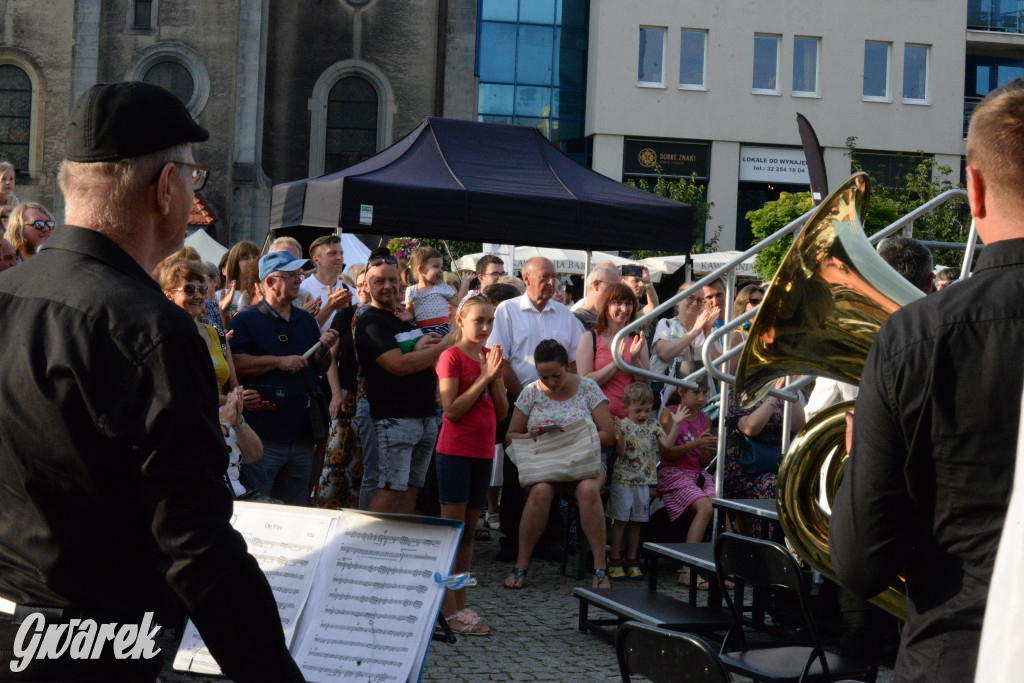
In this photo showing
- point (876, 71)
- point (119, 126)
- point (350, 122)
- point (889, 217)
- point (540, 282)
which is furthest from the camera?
point (876, 71)

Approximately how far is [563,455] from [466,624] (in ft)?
4.82

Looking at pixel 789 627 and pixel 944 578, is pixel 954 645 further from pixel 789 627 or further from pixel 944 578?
pixel 789 627

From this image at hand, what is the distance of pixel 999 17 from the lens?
36.3 m

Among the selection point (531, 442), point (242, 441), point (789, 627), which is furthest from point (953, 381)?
point (531, 442)

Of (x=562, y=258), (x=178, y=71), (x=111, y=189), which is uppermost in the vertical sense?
(x=178, y=71)

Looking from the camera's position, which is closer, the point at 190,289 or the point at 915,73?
the point at 190,289

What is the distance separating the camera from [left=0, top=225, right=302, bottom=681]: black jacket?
1827 millimetres

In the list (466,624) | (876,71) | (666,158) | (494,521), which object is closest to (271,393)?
(466,624)

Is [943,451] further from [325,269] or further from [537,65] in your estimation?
[537,65]

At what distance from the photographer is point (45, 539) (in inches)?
72.1

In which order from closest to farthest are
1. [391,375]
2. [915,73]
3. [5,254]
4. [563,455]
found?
[5,254], [391,375], [563,455], [915,73]

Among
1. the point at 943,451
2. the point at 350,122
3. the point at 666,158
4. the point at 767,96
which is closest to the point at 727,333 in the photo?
the point at 943,451

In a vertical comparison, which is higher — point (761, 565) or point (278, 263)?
point (278, 263)

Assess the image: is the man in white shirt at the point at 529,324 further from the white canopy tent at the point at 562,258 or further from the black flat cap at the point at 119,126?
the white canopy tent at the point at 562,258
